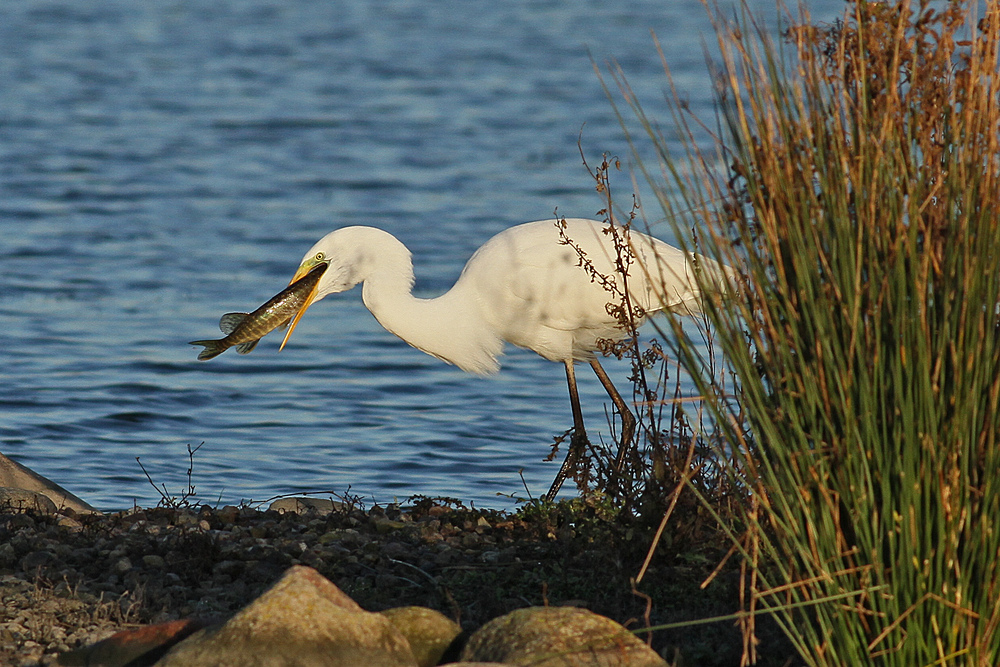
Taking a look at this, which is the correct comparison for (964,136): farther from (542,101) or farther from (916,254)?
(542,101)

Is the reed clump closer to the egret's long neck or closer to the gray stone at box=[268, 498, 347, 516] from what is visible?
the gray stone at box=[268, 498, 347, 516]

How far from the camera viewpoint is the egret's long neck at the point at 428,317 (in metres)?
6.27

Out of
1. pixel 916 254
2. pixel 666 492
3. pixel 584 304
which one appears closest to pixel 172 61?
pixel 584 304

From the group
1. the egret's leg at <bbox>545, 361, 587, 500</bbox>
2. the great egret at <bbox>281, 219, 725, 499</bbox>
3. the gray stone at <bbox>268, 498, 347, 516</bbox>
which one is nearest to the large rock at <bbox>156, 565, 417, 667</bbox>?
the gray stone at <bbox>268, 498, 347, 516</bbox>

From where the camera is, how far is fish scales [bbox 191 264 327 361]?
5.93 metres

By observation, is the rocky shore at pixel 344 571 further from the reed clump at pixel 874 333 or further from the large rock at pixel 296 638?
the reed clump at pixel 874 333

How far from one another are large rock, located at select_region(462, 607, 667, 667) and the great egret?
2550mm

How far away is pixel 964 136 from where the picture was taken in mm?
3146

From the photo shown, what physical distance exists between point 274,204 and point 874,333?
11.0 metres

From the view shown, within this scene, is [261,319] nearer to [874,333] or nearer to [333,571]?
[333,571]

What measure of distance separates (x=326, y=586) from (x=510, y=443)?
13.9ft

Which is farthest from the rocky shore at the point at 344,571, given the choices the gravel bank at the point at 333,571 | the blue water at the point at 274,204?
the blue water at the point at 274,204

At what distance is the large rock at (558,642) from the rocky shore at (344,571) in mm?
222

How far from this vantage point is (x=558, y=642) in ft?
11.3
